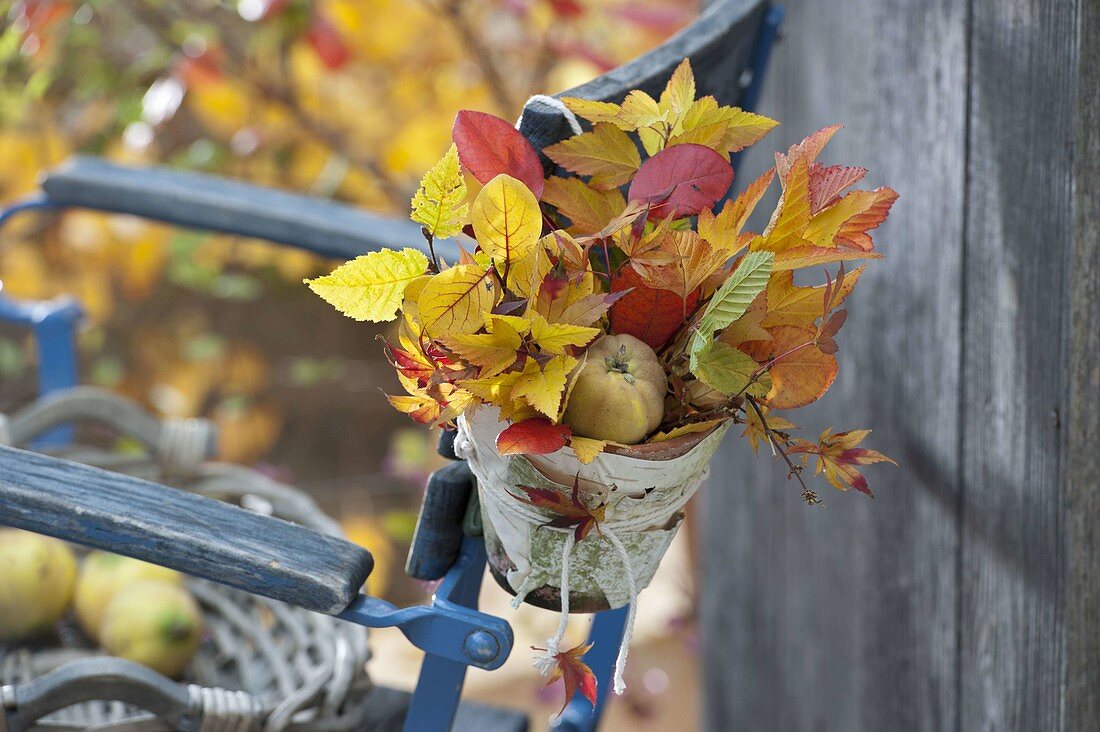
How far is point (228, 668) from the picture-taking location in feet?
3.05

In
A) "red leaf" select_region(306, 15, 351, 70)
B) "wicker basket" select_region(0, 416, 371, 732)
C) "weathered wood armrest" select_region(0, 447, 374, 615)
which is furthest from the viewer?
"red leaf" select_region(306, 15, 351, 70)

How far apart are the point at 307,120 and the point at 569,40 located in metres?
0.44

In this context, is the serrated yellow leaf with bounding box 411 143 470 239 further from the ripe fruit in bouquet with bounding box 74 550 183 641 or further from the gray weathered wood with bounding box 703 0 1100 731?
the ripe fruit in bouquet with bounding box 74 550 183 641

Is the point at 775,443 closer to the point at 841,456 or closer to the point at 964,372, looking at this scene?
the point at 841,456

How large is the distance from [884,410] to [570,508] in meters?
0.52

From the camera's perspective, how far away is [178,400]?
2068 millimetres

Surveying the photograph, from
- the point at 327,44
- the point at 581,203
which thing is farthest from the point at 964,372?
the point at 327,44

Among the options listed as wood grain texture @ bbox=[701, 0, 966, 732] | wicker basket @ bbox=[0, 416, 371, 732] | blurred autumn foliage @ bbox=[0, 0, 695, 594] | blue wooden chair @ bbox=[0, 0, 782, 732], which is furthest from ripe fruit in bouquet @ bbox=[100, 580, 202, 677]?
blurred autumn foliage @ bbox=[0, 0, 695, 594]

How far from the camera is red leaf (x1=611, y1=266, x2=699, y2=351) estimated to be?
21.9 inches

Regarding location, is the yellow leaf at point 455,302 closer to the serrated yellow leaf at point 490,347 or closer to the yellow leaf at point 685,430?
the serrated yellow leaf at point 490,347

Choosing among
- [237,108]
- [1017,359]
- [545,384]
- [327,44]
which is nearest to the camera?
[545,384]

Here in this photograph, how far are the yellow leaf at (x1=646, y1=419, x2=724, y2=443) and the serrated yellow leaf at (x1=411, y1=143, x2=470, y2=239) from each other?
152mm

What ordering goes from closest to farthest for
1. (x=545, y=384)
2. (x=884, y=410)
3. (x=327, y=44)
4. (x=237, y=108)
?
(x=545, y=384) → (x=884, y=410) → (x=327, y=44) → (x=237, y=108)

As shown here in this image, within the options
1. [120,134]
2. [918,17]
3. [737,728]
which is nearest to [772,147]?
[918,17]
